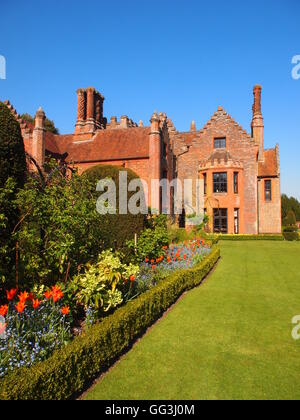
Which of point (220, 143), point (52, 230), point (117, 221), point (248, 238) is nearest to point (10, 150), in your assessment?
point (52, 230)

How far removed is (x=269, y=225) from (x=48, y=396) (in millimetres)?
31716

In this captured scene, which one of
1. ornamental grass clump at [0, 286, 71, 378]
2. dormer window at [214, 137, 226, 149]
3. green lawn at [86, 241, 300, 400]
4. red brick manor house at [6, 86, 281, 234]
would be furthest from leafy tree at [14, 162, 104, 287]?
dormer window at [214, 137, 226, 149]

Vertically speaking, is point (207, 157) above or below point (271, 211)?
above

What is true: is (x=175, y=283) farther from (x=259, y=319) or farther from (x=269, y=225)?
(x=269, y=225)

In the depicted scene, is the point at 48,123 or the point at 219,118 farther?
the point at 48,123

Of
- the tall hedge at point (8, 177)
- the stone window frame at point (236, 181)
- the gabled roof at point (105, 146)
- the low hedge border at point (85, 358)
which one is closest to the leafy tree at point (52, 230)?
the tall hedge at point (8, 177)

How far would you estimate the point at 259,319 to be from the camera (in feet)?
24.0

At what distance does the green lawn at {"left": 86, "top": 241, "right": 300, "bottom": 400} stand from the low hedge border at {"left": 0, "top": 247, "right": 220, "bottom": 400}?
24cm

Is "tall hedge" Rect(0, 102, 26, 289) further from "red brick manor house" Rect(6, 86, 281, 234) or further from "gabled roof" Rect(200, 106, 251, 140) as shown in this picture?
"gabled roof" Rect(200, 106, 251, 140)

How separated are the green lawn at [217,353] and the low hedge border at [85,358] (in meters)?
0.24

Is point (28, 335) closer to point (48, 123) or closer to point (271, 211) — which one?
point (271, 211)

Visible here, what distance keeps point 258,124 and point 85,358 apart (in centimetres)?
3382

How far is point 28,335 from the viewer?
4.19 m

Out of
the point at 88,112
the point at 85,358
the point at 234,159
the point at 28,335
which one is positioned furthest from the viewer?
the point at 88,112
